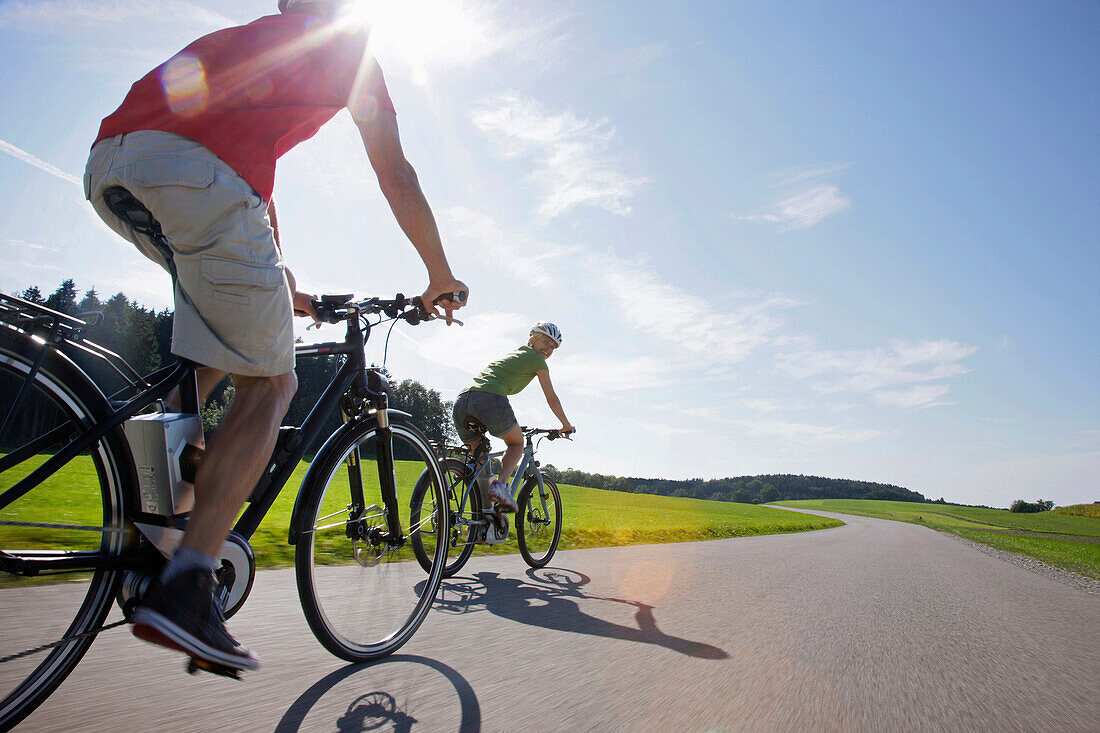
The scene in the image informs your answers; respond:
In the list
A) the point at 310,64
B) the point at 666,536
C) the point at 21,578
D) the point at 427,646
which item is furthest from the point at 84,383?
the point at 666,536

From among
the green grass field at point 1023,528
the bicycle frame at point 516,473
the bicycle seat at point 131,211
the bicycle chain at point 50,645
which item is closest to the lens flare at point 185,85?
the bicycle seat at point 131,211

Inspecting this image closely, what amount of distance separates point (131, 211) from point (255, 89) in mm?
523

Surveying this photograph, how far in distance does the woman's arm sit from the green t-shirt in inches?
2.9

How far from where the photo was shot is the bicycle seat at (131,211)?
5.85 ft

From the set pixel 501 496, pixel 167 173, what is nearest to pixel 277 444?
pixel 167 173

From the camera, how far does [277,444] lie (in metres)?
2.31

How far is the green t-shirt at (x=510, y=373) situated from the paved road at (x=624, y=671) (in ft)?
5.54

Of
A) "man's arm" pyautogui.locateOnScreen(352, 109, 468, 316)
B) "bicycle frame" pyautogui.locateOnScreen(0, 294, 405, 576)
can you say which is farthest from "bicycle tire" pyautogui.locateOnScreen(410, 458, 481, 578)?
"man's arm" pyautogui.locateOnScreen(352, 109, 468, 316)

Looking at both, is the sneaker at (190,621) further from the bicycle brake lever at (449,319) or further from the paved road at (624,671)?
the bicycle brake lever at (449,319)

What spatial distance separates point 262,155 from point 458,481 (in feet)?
11.7

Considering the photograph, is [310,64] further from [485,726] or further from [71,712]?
[485,726]

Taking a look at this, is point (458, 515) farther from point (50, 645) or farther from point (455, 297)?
point (50, 645)

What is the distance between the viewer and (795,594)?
5.04 m

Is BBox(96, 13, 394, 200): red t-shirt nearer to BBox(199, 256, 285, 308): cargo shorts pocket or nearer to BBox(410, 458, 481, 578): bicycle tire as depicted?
BBox(199, 256, 285, 308): cargo shorts pocket
